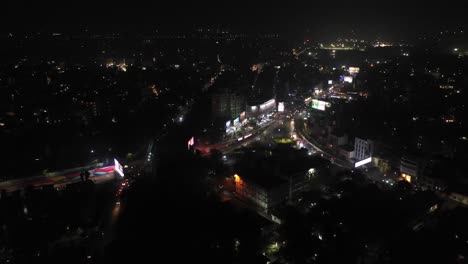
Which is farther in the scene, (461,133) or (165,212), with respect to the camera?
(461,133)

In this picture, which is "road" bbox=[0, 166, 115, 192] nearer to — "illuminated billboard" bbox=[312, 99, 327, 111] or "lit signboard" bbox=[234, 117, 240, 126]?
"lit signboard" bbox=[234, 117, 240, 126]

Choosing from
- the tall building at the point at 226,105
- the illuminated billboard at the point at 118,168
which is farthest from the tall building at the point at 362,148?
the illuminated billboard at the point at 118,168

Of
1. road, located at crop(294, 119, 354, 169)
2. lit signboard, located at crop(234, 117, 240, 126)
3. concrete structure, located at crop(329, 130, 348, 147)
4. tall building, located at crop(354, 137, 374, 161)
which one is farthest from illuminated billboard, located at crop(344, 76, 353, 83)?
tall building, located at crop(354, 137, 374, 161)

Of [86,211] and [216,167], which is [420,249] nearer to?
[216,167]

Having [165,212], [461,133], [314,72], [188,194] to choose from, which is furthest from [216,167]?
[314,72]

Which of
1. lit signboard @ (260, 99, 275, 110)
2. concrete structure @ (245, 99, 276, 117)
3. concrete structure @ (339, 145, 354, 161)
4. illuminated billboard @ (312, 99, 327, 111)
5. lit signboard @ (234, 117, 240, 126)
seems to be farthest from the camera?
lit signboard @ (260, 99, 275, 110)

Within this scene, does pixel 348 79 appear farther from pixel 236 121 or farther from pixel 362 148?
pixel 362 148
